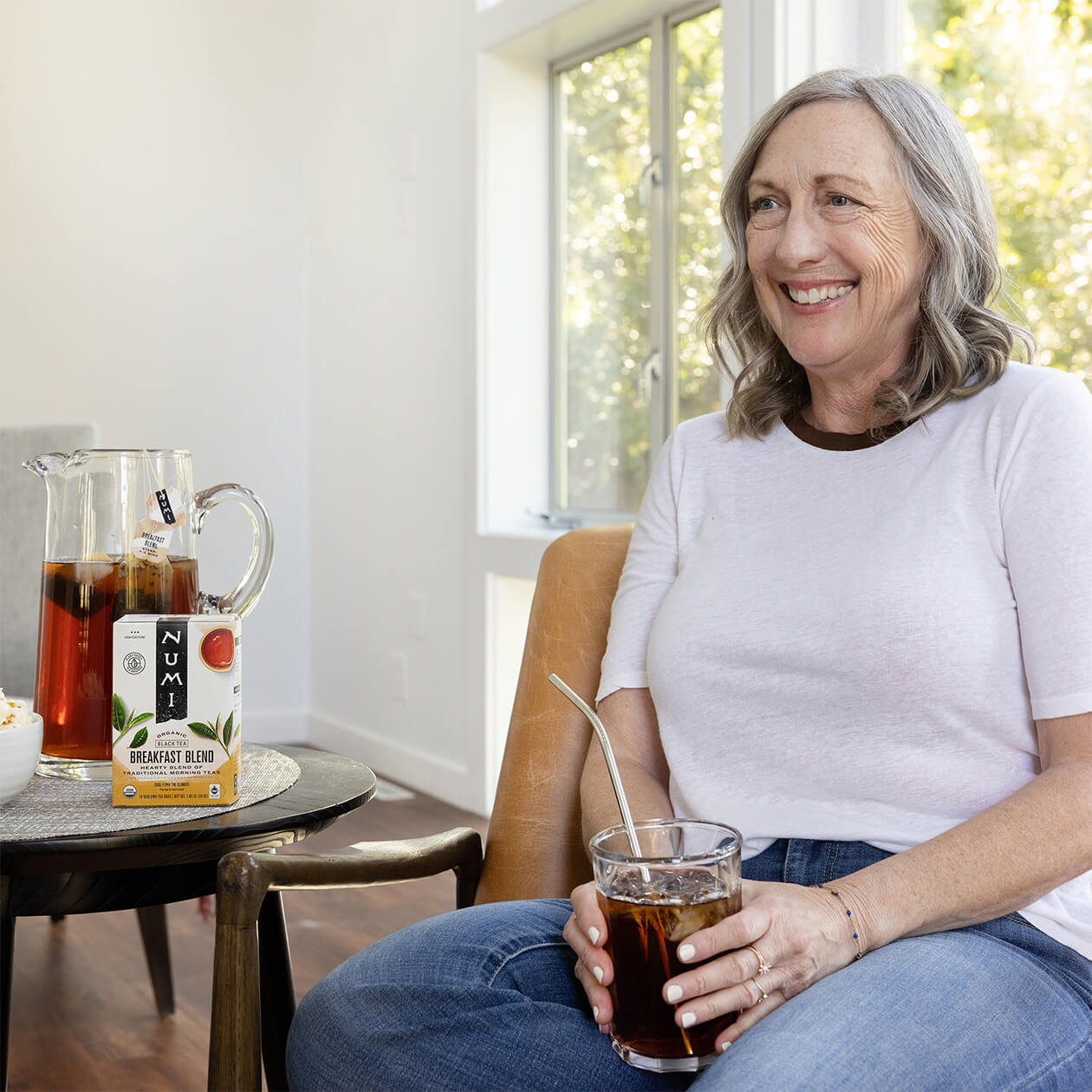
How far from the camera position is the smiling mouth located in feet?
3.96

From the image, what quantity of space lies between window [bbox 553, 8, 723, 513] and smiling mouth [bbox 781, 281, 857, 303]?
176 centimetres

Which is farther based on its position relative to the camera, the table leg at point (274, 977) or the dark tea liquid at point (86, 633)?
the table leg at point (274, 977)

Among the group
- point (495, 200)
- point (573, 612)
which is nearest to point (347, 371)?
point (495, 200)

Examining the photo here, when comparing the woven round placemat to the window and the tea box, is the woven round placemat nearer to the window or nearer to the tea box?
the tea box

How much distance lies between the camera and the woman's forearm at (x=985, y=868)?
3.13 feet

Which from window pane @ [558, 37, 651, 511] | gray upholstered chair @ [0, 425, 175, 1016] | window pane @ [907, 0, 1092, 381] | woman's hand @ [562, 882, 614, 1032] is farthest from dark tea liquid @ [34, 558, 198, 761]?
window pane @ [558, 37, 651, 511]

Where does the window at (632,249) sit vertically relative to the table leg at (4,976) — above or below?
above

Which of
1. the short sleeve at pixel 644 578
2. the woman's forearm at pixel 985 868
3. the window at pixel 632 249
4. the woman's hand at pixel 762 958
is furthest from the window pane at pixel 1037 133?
the woman's hand at pixel 762 958

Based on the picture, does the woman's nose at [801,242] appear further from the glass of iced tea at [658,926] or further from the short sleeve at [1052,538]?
the glass of iced tea at [658,926]

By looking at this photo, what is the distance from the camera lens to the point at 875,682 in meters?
1.08

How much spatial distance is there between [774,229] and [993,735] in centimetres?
53

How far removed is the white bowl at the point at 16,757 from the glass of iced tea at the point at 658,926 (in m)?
Result: 0.46

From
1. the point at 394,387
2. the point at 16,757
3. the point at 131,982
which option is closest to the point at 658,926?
the point at 16,757

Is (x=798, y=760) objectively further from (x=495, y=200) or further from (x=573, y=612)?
(x=495, y=200)
